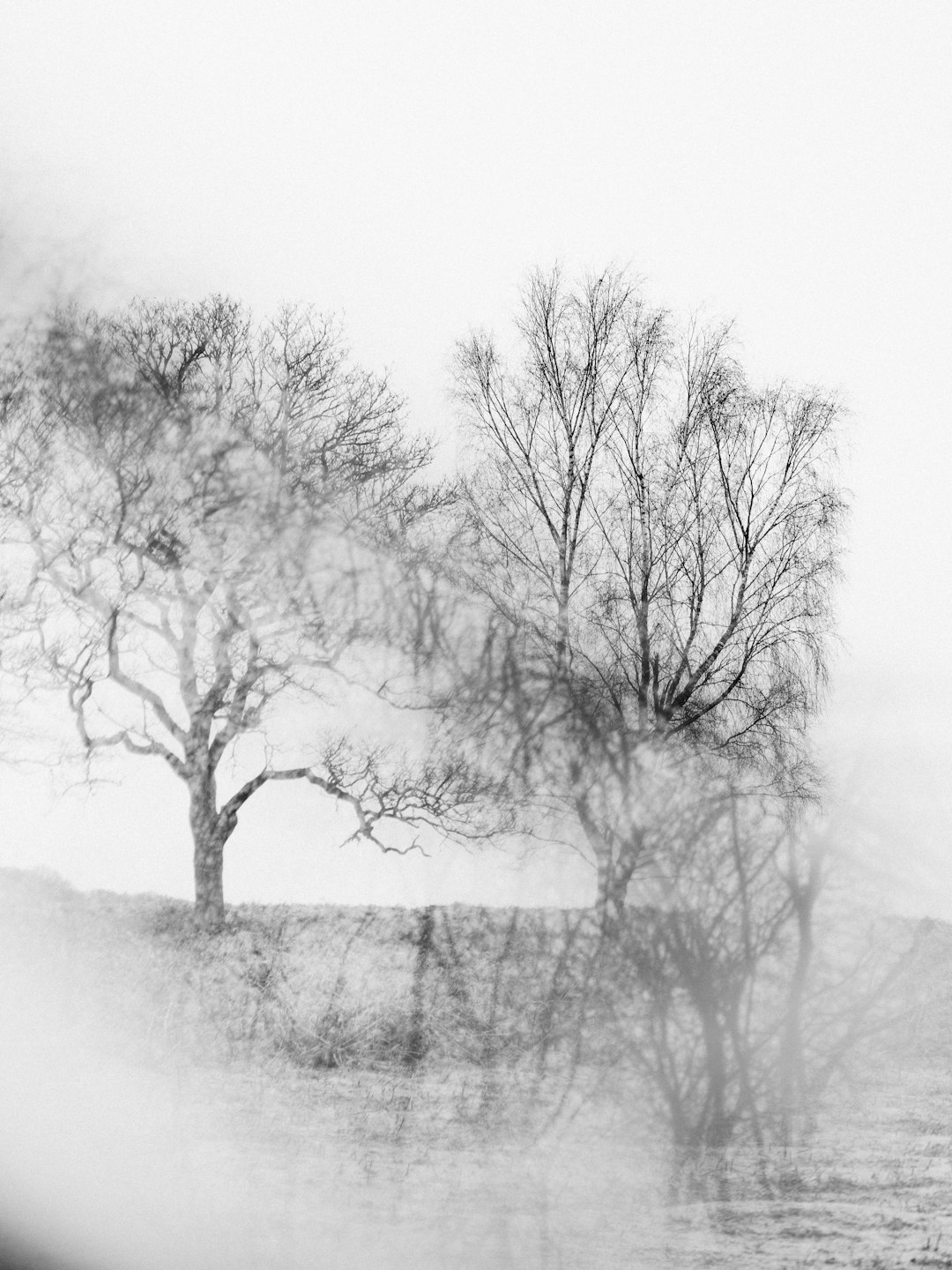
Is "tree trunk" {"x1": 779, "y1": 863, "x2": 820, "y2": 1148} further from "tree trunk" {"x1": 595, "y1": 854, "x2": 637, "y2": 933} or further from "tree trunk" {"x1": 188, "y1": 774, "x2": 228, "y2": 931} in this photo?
"tree trunk" {"x1": 188, "y1": 774, "x2": 228, "y2": 931}

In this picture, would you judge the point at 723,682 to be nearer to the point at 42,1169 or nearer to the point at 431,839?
the point at 431,839

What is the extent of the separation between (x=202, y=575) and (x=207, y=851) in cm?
100

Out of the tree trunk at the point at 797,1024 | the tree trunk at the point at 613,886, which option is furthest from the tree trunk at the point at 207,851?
the tree trunk at the point at 797,1024

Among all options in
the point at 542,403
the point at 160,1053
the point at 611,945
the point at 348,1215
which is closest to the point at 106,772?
the point at 160,1053

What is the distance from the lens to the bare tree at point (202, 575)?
360 cm

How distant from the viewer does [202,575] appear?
151 inches

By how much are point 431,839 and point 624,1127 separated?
121 cm

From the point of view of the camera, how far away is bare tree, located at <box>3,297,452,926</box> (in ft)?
11.8

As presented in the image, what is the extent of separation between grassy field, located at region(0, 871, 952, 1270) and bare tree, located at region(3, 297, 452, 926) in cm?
45

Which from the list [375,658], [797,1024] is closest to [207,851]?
[375,658]

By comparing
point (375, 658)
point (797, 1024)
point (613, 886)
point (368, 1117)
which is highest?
point (375, 658)

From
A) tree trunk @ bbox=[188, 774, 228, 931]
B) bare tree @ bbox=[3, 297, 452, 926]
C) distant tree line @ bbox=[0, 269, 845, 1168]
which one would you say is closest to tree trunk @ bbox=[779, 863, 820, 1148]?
distant tree line @ bbox=[0, 269, 845, 1168]

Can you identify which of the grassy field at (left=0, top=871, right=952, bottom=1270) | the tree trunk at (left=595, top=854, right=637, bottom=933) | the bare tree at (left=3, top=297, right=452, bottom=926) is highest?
the bare tree at (left=3, top=297, right=452, bottom=926)

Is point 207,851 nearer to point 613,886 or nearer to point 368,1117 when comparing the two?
point 368,1117
